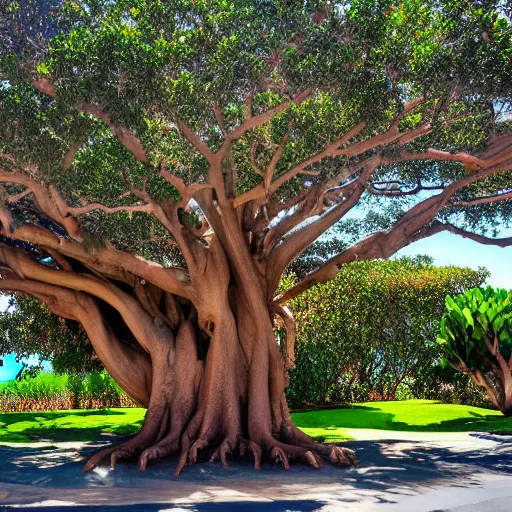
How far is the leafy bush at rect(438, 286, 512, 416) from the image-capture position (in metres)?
20.2

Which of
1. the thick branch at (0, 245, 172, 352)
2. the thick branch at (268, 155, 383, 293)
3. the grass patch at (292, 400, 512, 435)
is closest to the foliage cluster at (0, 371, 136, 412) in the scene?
the grass patch at (292, 400, 512, 435)

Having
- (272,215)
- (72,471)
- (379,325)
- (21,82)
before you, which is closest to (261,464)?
(72,471)

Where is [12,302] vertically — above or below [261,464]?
above

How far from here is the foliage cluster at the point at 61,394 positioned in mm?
26391

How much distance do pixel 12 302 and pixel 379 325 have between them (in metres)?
12.8

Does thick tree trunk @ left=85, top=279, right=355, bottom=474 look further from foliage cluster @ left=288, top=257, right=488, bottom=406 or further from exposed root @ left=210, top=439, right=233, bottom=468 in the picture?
foliage cluster @ left=288, top=257, right=488, bottom=406

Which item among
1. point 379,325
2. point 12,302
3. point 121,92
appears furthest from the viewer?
point 379,325

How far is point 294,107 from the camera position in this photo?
40.5 feet

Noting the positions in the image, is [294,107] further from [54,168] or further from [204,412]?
[204,412]

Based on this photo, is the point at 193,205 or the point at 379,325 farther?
the point at 379,325

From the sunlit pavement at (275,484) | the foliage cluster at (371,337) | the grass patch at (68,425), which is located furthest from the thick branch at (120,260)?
the foliage cluster at (371,337)

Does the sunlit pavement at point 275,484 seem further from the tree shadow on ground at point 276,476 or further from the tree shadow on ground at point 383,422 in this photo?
the tree shadow on ground at point 383,422

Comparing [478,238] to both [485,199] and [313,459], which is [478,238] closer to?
[485,199]

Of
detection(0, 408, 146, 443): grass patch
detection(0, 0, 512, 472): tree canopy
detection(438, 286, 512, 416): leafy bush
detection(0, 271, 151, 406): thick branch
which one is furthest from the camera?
detection(438, 286, 512, 416): leafy bush
